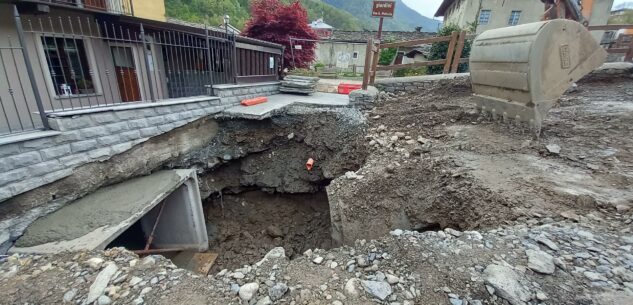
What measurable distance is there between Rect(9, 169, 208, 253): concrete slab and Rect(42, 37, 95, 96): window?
3625mm

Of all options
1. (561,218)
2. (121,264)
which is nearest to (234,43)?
(121,264)

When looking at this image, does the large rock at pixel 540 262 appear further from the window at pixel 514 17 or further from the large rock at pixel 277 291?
the window at pixel 514 17

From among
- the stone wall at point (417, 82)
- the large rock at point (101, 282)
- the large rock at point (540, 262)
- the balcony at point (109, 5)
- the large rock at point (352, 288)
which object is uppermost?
the balcony at point (109, 5)

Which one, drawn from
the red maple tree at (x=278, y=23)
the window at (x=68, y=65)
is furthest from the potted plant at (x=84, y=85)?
the red maple tree at (x=278, y=23)

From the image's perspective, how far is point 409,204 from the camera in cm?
357

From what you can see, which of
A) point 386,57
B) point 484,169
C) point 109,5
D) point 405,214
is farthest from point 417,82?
point 386,57

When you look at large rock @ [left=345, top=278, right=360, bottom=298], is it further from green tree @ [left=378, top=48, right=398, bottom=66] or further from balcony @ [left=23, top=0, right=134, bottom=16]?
green tree @ [left=378, top=48, right=398, bottom=66]

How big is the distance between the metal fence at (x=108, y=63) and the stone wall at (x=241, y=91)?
22cm

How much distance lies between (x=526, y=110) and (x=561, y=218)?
2060 mm

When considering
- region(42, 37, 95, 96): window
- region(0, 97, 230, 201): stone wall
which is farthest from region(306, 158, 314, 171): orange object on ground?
region(42, 37, 95, 96): window

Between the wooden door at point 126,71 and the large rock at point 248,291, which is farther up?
the wooden door at point 126,71

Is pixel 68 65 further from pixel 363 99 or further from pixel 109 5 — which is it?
pixel 363 99

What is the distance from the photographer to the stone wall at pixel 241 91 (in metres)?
5.97

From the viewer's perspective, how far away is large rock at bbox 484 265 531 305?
1.69 metres
